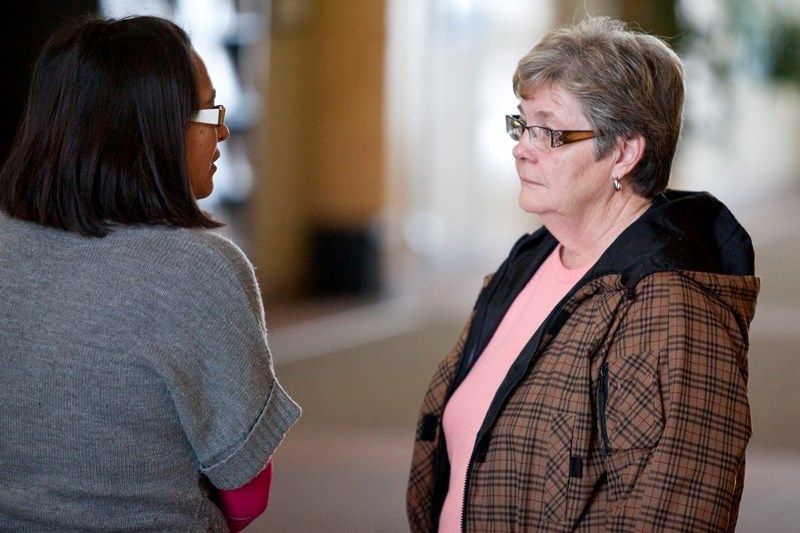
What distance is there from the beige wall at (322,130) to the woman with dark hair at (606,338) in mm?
5937

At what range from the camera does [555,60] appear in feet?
6.76

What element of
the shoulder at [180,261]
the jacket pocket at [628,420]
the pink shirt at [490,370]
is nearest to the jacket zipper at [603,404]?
the jacket pocket at [628,420]

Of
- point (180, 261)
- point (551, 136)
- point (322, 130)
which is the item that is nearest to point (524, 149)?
point (551, 136)

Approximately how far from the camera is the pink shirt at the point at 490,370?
2146 mm

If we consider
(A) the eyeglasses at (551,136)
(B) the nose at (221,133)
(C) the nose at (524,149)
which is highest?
(B) the nose at (221,133)

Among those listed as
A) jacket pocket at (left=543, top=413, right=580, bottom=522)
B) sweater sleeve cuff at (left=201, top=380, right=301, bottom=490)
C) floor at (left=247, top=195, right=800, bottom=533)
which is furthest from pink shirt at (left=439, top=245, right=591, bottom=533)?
floor at (left=247, top=195, right=800, bottom=533)

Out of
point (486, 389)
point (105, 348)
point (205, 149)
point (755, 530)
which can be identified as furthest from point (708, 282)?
point (755, 530)

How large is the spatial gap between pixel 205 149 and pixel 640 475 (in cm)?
93

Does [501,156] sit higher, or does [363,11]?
[363,11]

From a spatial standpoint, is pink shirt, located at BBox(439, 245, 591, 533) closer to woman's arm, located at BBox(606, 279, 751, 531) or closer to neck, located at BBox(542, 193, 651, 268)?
neck, located at BBox(542, 193, 651, 268)

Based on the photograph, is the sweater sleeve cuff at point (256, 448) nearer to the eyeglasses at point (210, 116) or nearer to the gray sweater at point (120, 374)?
the gray sweater at point (120, 374)

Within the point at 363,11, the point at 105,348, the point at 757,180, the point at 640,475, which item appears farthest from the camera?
the point at 757,180

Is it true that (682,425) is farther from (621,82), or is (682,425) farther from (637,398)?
(621,82)

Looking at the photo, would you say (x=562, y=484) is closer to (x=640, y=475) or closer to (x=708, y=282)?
(x=640, y=475)
